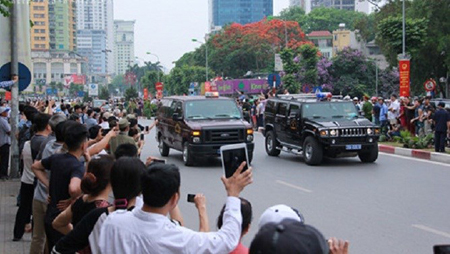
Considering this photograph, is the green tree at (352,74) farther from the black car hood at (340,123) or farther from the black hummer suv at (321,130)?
the black car hood at (340,123)

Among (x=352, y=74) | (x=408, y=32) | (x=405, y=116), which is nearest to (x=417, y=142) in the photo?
(x=405, y=116)

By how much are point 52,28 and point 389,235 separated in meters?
170

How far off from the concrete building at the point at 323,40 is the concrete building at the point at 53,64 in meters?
67.8

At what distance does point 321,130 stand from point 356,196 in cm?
496

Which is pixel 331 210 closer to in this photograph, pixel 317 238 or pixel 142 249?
pixel 142 249

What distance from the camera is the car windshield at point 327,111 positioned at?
61.9 ft

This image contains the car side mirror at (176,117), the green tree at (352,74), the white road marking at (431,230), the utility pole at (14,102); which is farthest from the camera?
the green tree at (352,74)

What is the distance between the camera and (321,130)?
17.8 meters

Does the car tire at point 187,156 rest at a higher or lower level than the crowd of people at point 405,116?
lower

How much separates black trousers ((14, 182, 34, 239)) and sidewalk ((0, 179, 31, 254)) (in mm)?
160

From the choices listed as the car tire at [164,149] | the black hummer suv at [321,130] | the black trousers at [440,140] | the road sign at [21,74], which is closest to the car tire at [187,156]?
the car tire at [164,149]

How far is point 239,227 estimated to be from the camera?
3.63 metres

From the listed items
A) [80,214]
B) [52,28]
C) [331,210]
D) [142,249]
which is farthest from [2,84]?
[52,28]

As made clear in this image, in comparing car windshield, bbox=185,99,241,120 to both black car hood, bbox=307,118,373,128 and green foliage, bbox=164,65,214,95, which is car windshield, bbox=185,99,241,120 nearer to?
black car hood, bbox=307,118,373,128
